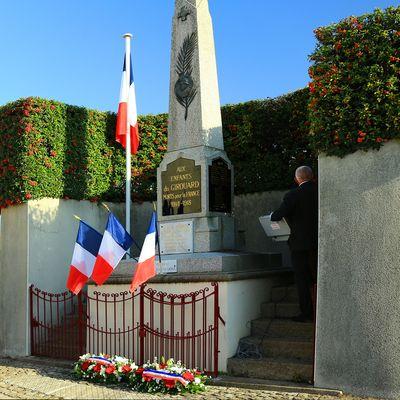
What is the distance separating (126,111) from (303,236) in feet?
17.4

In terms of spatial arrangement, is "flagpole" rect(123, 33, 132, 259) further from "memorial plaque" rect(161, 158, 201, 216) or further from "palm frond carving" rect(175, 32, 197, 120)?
"palm frond carving" rect(175, 32, 197, 120)

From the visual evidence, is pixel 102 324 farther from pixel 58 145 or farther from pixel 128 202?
pixel 58 145

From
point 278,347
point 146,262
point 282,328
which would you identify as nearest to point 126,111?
point 146,262

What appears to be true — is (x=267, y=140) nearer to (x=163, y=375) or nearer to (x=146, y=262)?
(x=146, y=262)

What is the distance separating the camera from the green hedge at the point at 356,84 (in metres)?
6.55

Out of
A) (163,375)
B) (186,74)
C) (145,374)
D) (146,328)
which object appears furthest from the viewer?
(186,74)

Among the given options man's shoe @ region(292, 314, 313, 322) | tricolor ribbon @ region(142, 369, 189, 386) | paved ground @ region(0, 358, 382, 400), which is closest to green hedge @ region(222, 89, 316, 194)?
man's shoe @ region(292, 314, 313, 322)

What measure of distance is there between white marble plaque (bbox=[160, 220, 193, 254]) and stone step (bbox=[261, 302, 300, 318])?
1.52 meters

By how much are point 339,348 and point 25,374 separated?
457 centimetres

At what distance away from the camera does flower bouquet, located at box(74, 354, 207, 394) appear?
267 inches

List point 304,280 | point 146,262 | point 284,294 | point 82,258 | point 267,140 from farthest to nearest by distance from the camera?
point 267,140, point 284,294, point 82,258, point 304,280, point 146,262

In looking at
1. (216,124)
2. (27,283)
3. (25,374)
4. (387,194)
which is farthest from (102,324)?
(387,194)

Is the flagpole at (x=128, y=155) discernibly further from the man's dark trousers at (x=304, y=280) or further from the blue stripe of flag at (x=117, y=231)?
the man's dark trousers at (x=304, y=280)

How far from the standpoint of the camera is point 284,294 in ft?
28.4
